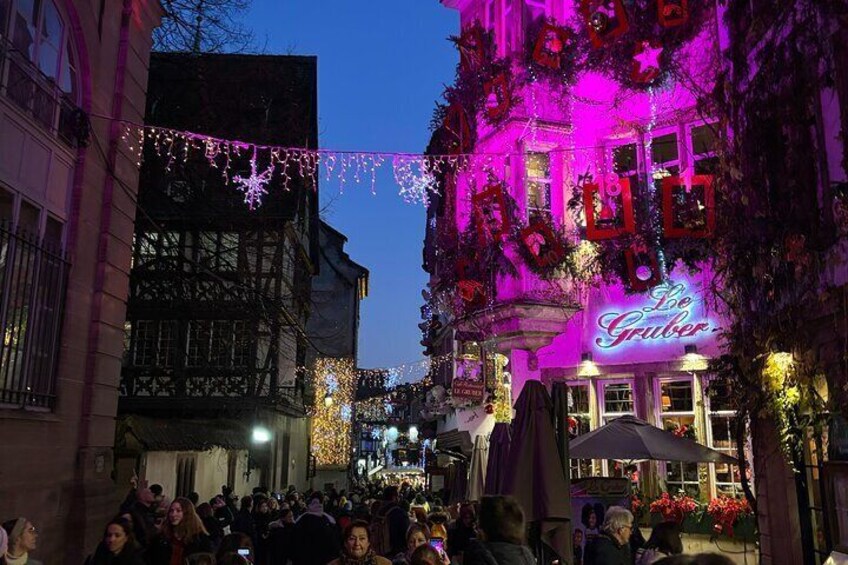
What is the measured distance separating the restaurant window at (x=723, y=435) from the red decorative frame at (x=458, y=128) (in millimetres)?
8067

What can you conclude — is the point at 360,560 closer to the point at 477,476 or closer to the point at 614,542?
the point at 614,542

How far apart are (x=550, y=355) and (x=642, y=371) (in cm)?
218

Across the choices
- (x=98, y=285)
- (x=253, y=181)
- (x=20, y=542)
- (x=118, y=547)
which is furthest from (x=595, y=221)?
(x=20, y=542)

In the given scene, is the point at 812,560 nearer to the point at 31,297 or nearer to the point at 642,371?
the point at 642,371

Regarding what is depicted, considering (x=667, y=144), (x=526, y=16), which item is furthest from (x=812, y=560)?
(x=526, y=16)

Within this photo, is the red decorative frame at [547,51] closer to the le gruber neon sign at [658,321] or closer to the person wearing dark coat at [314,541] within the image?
the le gruber neon sign at [658,321]

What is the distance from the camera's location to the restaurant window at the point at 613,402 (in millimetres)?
15188

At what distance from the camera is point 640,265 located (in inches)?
572

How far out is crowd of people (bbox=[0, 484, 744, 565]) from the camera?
4.40 meters

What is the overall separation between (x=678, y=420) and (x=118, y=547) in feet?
37.7

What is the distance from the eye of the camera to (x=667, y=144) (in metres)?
15.5

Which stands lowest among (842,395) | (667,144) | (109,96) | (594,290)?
(842,395)

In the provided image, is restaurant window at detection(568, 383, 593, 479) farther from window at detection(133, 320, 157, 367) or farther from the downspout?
window at detection(133, 320, 157, 367)

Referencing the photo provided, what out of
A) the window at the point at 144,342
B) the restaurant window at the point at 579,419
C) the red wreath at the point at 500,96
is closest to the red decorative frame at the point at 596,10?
the red wreath at the point at 500,96
